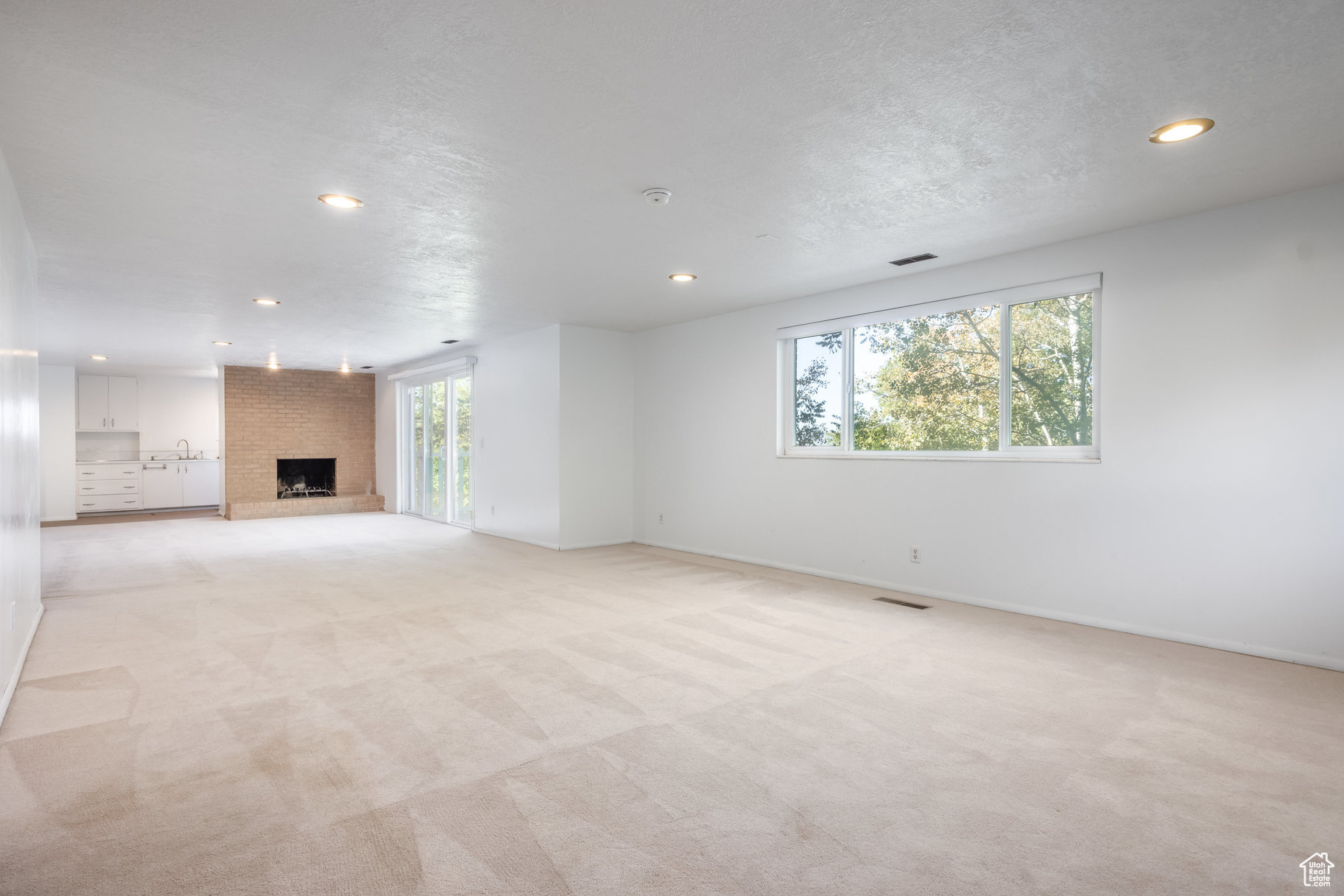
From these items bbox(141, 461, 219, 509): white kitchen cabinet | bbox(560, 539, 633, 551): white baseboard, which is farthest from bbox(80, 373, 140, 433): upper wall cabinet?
bbox(560, 539, 633, 551): white baseboard

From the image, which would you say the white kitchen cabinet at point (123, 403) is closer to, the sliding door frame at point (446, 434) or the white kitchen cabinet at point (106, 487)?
the white kitchen cabinet at point (106, 487)

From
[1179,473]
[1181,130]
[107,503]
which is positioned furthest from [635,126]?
[107,503]

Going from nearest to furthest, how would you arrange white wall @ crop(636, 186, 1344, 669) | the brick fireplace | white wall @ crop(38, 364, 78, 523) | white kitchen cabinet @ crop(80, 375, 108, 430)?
white wall @ crop(636, 186, 1344, 669), white wall @ crop(38, 364, 78, 523), the brick fireplace, white kitchen cabinet @ crop(80, 375, 108, 430)

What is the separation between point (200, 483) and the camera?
12367 millimetres

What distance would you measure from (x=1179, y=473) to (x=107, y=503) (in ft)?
46.6

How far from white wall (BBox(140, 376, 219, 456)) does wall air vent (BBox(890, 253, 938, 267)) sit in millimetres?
12325

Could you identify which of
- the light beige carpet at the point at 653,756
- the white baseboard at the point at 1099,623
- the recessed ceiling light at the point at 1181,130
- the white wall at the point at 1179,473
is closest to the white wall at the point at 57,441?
the light beige carpet at the point at 653,756

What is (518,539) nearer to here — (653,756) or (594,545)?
(594,545)

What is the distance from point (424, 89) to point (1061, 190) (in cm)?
302

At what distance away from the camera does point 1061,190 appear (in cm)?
351

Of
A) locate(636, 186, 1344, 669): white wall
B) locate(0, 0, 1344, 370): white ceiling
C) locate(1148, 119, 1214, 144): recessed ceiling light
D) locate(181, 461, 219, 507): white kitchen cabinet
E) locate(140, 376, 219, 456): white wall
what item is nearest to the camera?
locate(0, 0, 1344, 370): white ceiling

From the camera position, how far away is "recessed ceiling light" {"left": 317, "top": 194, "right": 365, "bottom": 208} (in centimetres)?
354

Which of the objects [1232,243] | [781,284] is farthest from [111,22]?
[1232,243]

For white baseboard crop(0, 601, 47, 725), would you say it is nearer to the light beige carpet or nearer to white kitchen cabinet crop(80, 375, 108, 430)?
the light beige carpet
